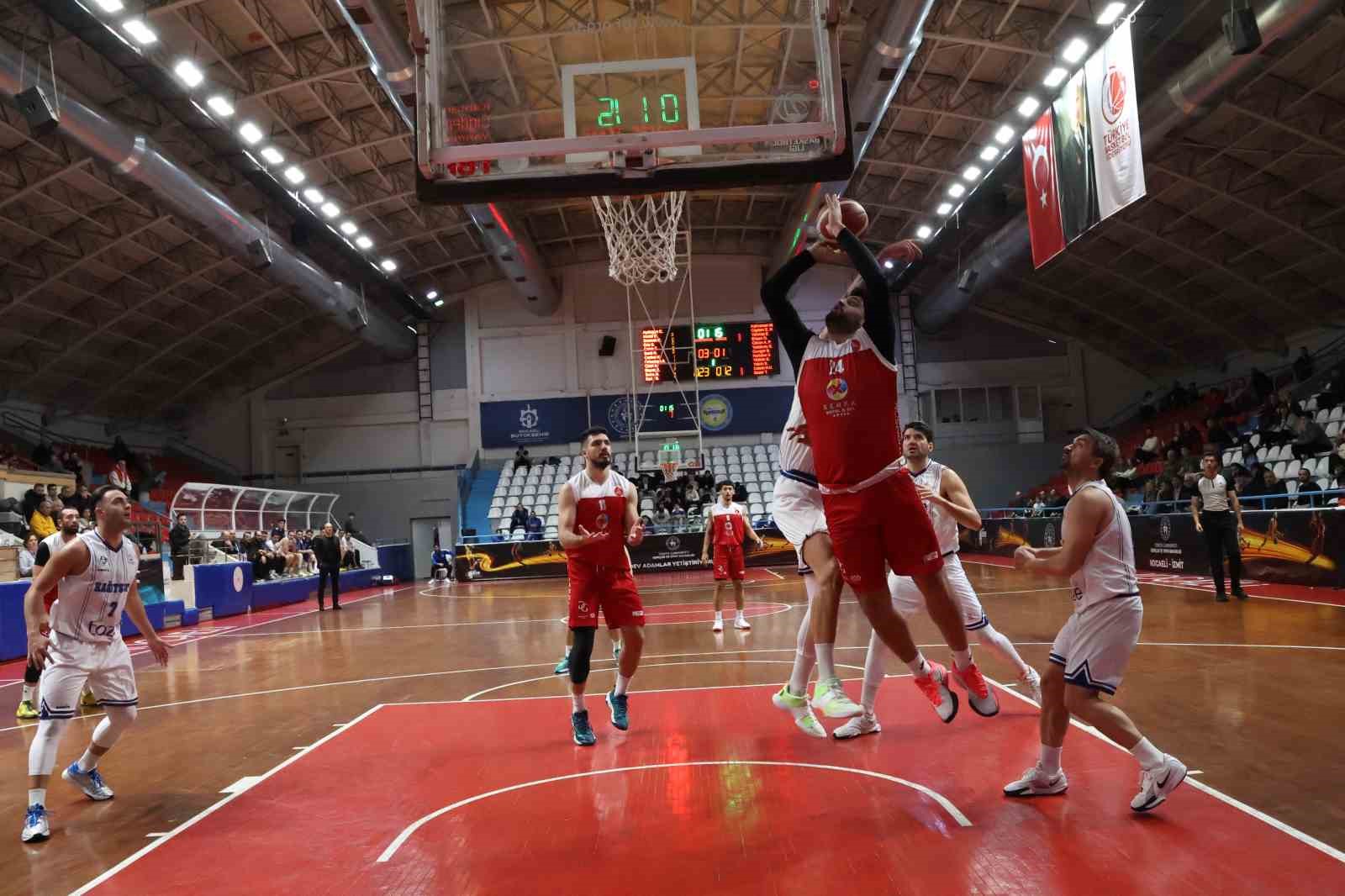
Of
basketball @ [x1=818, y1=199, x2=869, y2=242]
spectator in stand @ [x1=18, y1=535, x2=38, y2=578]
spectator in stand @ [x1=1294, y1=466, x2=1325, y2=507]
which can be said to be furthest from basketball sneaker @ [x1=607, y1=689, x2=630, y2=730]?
spectator in stand @ [x1=1294, y1=466, x2=1325, y2=507]

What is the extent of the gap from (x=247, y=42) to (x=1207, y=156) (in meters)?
18.7

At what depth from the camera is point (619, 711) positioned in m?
5.93

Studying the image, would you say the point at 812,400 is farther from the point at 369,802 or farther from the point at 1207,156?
the point at 1207,156

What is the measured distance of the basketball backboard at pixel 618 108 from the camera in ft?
21.6

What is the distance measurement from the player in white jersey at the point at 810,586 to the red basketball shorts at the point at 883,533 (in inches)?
16.0

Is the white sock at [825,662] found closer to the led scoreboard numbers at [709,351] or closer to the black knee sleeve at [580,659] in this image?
the black knee sleeve at [580,659]

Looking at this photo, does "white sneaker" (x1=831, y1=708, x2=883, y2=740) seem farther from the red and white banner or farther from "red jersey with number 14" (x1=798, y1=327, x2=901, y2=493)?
the red and white banner

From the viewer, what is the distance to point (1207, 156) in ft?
65.2

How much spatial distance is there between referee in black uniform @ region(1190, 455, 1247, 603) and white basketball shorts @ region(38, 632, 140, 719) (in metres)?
10.7

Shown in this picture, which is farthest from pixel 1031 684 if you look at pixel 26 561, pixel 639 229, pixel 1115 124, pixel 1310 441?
pixel 1310 441

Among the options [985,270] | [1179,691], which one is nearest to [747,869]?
[1179,691]

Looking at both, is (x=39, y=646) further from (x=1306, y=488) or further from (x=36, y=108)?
(x=1306, y=488)

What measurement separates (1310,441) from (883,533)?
58.1 ft

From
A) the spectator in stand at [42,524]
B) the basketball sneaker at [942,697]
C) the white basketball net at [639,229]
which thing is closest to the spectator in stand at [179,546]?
the spectator in stand at [42,524]
